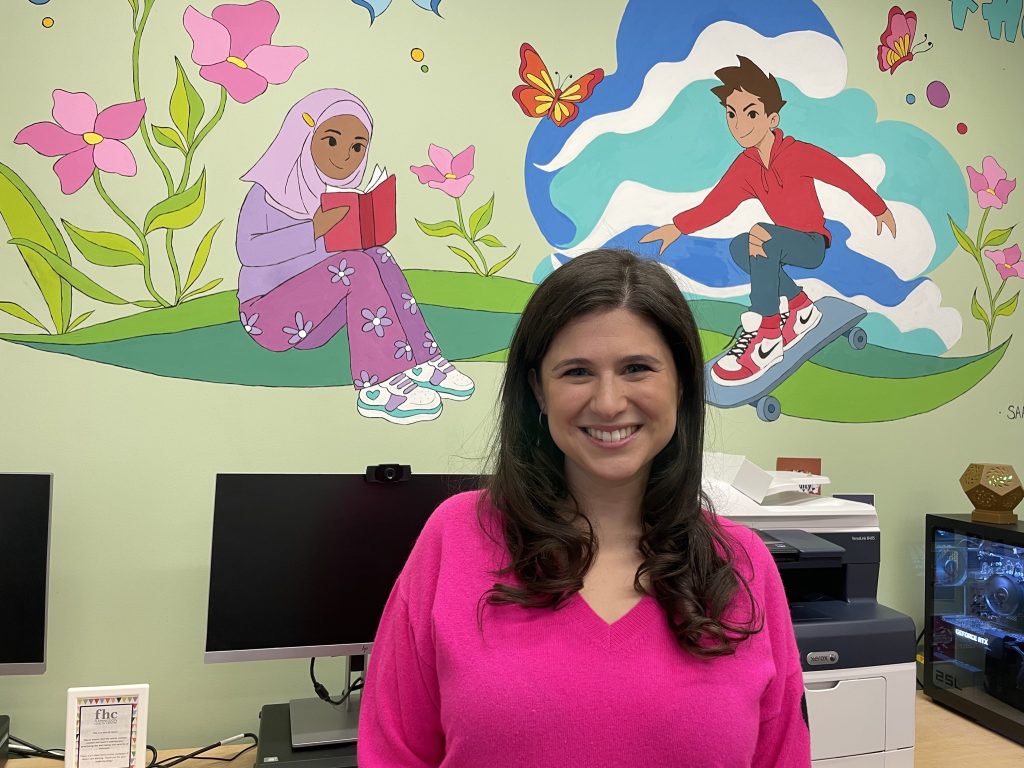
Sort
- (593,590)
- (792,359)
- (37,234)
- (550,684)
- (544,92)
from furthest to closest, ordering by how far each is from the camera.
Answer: (792,359)
(544,92)
(37,234)
(593,590)
(550,684)

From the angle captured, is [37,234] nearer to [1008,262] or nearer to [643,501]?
[643,501]

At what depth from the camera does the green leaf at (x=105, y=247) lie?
1788mm

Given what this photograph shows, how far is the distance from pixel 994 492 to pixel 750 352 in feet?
2.44

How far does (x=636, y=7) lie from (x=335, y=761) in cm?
198

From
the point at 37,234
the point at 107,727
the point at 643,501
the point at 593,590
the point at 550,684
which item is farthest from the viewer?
the point at 37,234

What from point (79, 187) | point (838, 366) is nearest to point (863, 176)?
point (838, 366)

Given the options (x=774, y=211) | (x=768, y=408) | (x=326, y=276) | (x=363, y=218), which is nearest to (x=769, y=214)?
(x=774, y=211)

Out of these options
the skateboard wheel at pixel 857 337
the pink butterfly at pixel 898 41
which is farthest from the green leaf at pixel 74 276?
the pink butterfly at pixel 898 41

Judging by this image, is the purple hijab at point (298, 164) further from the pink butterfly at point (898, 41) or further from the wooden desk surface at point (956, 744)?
the wooden desk surface at point (956, 744)

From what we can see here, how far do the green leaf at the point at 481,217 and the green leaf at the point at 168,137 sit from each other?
0.70m

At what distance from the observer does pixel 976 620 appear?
2.21 metres

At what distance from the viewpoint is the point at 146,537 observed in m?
1.82

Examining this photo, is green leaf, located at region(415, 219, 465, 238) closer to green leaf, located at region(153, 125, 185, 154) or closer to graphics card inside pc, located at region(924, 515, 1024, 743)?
green leaf, located at region(153, 125, 185, 154)

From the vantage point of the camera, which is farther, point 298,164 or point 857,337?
point 857,337
